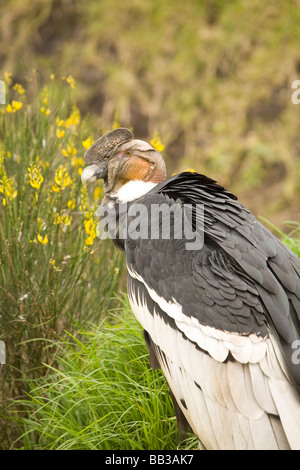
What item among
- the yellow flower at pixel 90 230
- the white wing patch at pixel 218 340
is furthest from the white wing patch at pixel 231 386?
the yellow flower at pixel 90 230

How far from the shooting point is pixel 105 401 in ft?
11.1

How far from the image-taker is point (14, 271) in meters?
3.64

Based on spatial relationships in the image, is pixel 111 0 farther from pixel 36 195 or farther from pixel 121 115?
pixel 36 195

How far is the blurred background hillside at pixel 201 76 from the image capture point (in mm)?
9281

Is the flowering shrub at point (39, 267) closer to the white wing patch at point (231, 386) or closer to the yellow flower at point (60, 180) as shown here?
the yellow flower at point (60, 180)

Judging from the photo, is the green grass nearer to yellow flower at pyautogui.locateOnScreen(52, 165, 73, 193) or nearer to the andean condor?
the andean condor

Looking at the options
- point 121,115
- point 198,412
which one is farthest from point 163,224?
point 121,115

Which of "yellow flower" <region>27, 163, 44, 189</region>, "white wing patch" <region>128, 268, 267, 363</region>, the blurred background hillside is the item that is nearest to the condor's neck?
"yellow flower" <region>27, 163, 44, 189</region>

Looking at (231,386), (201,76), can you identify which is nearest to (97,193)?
(231,386)

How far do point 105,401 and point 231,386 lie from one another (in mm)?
1009

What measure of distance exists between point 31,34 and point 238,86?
3.61 m

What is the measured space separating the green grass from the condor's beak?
3.04 ft

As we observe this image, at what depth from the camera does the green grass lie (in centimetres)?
325

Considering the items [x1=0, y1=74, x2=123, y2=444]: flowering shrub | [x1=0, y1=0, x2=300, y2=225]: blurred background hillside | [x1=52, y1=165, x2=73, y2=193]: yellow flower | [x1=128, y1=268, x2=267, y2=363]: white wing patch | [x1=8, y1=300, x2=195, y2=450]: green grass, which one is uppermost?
[x1=0, y1=0, x2=300, y2=225]: blurred background hillside
